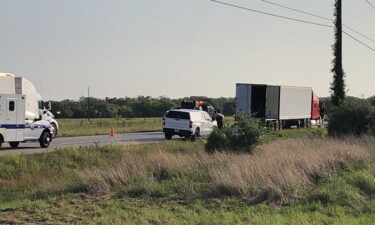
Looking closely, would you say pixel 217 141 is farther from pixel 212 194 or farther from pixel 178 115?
pixel 178 115

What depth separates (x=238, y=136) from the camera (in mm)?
21641

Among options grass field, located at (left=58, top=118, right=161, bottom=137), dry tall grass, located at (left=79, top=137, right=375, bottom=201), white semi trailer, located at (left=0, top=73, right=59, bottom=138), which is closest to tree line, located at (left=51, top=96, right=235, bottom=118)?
grass field, located at (left=58, top=118, right=161, bottom=137)

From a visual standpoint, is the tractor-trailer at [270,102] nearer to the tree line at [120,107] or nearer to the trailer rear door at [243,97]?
the trailer rear door at [243,97]

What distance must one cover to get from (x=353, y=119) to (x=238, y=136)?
12181mm

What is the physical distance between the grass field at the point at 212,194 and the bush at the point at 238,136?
426 centimetres

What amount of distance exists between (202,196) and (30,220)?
3.68m

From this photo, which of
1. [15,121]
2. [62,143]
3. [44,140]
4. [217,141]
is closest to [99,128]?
[62,143]

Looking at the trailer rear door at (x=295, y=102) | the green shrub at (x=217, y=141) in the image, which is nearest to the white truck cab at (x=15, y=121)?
the green shrub at (x=217, y=141)

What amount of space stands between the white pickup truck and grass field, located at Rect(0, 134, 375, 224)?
17529 millimetres

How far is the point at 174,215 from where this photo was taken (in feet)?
32.9

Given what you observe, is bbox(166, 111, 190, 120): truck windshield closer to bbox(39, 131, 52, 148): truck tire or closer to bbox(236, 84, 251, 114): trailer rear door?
bbox(236, 84, 251, 114): trailer rear door

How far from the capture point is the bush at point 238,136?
70.1ft

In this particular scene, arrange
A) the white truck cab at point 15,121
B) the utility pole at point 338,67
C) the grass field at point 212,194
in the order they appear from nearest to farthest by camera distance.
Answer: the grass field at point 212,194 < the white truck cab at point 15,121 < the utility pole at point 338,67

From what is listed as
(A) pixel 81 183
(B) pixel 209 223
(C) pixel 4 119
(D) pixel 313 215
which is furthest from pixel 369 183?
(C) pixel 4 119
